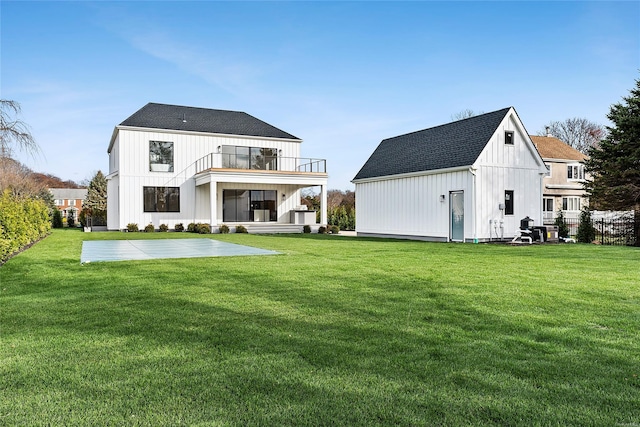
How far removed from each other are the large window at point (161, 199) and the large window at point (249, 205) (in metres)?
2.96

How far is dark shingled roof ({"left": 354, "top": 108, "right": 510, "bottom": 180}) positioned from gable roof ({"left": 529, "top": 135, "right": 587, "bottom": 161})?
1784 cm

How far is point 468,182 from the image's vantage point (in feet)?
57.1

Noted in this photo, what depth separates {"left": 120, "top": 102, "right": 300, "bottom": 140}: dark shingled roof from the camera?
27.5 meters

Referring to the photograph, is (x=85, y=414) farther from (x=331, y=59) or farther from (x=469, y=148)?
(x=331, y=59)

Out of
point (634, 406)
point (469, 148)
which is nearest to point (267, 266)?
point (634, 406)

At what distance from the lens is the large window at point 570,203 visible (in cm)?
3622

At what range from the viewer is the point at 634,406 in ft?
8.96

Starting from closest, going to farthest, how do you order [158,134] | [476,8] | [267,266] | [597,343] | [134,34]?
[597,343]
[267,266]
[476,8]
[134,34]
[158,134]

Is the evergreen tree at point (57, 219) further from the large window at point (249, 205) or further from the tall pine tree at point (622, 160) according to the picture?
the tall pine tree at point (622, 160)

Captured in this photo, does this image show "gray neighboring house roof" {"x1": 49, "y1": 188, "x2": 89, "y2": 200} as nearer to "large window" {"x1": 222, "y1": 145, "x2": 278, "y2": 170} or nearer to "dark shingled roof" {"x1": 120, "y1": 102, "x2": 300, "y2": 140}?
"dark shingled roof" {"x1": 120, "y1": 102, "x2": 300, "y2": 140}

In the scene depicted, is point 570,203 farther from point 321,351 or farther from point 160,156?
point 321,351

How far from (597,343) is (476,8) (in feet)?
50.7

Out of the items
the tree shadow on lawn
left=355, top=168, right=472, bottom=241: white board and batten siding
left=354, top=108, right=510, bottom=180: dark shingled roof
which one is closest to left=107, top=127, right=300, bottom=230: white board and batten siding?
left=354, top=108, right=510, bottom=180: dark shingled roof

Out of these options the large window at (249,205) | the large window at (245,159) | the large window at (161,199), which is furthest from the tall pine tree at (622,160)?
the large window at (161,199)
